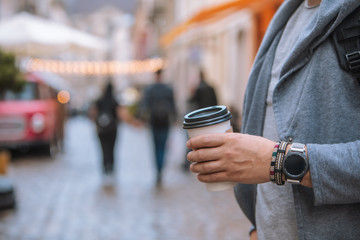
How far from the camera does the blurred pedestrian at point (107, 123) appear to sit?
29.7 feet

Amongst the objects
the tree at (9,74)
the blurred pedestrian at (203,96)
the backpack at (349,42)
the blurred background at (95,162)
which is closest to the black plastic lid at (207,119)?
the backpack at (349,42)

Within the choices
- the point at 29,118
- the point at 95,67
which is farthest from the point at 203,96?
the point at 95,67

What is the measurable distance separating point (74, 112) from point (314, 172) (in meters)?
61.6

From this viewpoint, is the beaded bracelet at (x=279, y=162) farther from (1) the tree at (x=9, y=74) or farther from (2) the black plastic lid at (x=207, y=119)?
(1) the tree at (x=9, y=74)

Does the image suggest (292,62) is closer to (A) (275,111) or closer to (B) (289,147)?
(A) (275,111)

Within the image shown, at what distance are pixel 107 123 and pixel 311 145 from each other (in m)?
7.94

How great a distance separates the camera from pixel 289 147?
1.26 metres

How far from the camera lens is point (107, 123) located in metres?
9.04

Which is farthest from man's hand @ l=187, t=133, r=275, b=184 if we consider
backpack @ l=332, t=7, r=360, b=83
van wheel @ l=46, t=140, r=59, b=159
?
van wheel @ l=46, t=140, r=59, b=159

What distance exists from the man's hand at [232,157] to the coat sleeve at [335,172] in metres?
0.11

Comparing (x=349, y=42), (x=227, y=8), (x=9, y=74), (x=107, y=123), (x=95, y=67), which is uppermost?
(x=95, y=67)

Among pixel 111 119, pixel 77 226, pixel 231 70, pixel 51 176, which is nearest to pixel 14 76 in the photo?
pixel 111 119

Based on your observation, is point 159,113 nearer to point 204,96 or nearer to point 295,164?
point 204,96

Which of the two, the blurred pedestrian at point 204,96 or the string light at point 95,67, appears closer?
the blurred pedestrian at point 204,96
